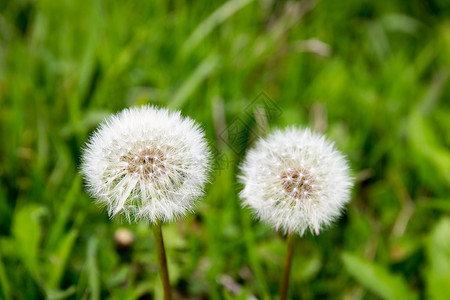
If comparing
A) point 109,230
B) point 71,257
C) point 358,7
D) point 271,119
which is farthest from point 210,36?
point 71,257

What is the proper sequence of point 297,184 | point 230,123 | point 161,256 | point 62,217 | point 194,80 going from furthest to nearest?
point 194,80
point 230,123
point 62,217
point 297,184
point 161,256

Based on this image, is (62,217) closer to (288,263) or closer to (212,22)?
(288,263)

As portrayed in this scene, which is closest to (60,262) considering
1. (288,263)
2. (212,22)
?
(288,263)

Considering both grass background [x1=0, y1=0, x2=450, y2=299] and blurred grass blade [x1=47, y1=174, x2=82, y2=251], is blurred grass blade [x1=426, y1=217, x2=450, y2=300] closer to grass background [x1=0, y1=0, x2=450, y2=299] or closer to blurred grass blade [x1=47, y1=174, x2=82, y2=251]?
grass background [x1=0, y1=0, x2=450, y2=299]

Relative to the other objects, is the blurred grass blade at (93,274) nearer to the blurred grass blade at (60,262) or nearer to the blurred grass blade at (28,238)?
the blurred grass blade at (60,262)

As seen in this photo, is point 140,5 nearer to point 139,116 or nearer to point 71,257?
point 71,257

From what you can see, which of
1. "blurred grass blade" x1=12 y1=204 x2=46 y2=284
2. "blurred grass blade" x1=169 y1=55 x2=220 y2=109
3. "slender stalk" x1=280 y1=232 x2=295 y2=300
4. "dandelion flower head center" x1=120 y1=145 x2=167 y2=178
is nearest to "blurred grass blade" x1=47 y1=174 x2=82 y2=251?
"blurred grass blade" x1=12 y1=204 x2=46 y2=284
